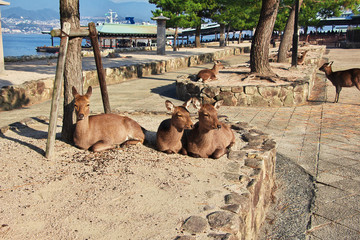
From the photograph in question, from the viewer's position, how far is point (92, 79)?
14180mm

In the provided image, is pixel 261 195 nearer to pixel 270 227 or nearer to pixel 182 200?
pixel 270 227

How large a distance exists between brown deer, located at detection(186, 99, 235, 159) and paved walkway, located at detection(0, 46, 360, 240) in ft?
5.25

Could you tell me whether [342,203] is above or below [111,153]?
below

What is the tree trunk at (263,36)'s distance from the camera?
12.7 metres

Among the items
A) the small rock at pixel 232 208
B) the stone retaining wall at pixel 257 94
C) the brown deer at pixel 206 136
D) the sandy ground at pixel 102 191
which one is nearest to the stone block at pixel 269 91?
the stone retaining wall at pixel 257 94

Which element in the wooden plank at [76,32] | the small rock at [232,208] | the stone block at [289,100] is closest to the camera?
the small rock at [232,208]

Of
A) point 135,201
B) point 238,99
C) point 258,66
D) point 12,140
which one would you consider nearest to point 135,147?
point 135,201

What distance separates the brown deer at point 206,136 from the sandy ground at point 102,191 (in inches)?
5.7

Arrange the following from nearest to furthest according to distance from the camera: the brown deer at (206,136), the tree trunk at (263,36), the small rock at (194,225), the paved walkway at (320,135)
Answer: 1. the small rock at (194,225)
2. the paved walkway at (320,135)
3. the brown deer at (206,136)
4. the tree trunk at (263,36)

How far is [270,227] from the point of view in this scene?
14.9ft

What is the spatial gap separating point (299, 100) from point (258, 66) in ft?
8.91

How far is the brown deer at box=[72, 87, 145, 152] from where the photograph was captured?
5160mm

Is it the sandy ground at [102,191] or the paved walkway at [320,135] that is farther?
the paved walkway at [320,135]

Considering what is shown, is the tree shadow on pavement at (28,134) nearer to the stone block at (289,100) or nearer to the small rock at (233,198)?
the small rock at (233,198)
